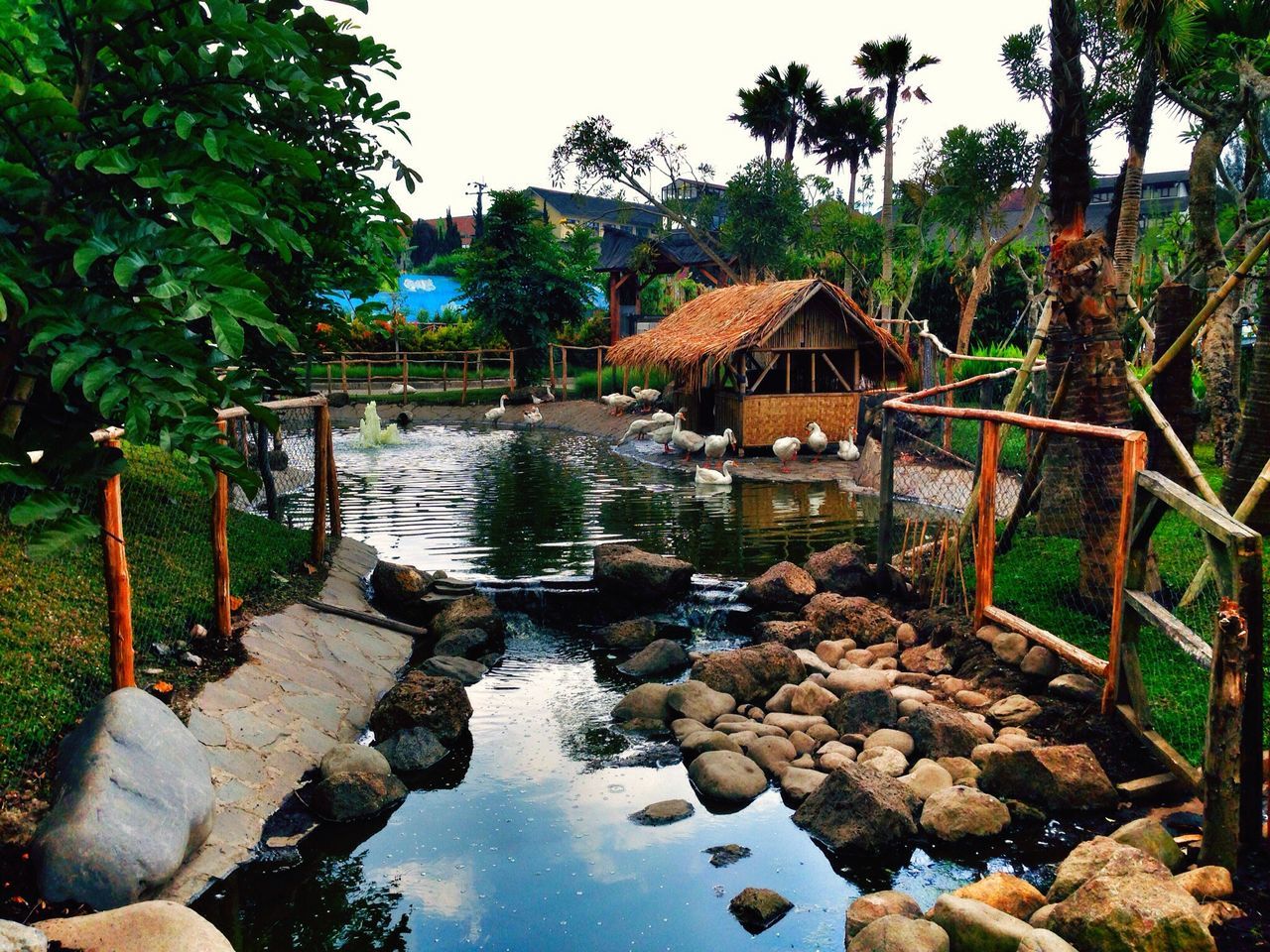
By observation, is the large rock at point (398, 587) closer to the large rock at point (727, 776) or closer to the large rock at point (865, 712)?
the large rock at point (727, 776)

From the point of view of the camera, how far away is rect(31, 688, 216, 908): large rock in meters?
5.31

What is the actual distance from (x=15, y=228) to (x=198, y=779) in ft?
11.0

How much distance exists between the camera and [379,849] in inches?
269

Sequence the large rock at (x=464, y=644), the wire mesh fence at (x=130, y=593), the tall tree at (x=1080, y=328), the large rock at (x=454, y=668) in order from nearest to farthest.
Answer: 1. the wire mesh fence at (x=130, y=593)
2. the tall tree at (x=1080, y=328)
3. the large rock at (x=454, y=668)
4. the large rock at (x=464, y=644)

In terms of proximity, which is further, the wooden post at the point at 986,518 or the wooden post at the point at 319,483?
the wooden post at the point at 319,483

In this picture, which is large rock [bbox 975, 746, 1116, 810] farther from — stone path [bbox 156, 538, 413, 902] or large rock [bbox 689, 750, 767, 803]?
stone path [bbox 156, 538, 413, 902]

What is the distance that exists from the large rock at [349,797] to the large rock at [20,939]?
104 inches

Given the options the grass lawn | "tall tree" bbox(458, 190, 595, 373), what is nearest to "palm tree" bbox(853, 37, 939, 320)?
"tall tree" bbox(458, 190, 595, 373)

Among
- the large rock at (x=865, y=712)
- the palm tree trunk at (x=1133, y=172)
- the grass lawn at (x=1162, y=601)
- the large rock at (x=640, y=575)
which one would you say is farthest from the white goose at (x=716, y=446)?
the large rock at (x=865, y=712)

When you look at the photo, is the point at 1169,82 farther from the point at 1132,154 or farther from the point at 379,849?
the point at 379,849

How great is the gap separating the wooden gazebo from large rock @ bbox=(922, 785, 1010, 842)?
14.5 metres

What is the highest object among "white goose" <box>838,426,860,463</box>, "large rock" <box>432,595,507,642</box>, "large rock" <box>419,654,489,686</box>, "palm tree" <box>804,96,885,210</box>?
"palm tree" <box>804,96,885,210</box>

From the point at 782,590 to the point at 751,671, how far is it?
2.24m

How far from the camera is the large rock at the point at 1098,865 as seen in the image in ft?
17.1
